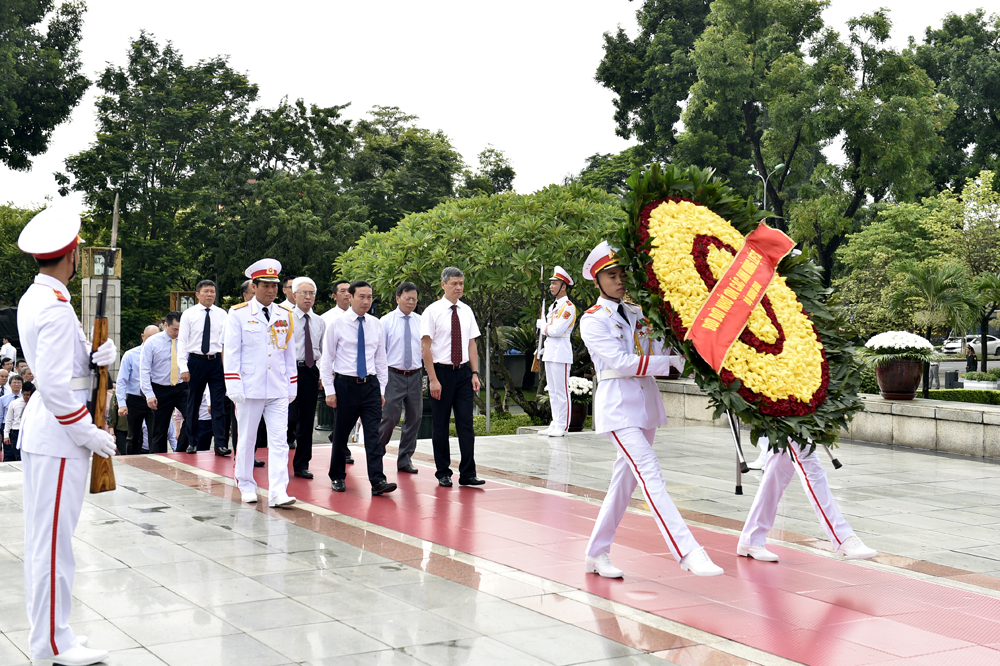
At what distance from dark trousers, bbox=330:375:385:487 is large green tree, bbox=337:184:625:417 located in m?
7.93

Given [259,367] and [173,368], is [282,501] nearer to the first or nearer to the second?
[259,367]

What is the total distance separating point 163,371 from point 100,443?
7.85m

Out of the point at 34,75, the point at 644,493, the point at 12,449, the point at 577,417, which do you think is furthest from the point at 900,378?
the point at 34,75

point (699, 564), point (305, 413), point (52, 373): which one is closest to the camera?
point (52, 373)

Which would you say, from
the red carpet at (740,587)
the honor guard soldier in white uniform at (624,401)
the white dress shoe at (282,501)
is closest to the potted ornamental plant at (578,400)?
the red carpet at (740,587)

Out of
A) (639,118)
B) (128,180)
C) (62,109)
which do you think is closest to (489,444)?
(128,180)

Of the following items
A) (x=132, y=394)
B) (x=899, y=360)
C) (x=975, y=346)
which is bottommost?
(x=132, y=394)

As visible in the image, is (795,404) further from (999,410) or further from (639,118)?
(639,118)

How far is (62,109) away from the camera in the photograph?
3081 centimetres

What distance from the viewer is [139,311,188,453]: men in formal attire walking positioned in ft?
39.0

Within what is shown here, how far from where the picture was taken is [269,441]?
829 cm

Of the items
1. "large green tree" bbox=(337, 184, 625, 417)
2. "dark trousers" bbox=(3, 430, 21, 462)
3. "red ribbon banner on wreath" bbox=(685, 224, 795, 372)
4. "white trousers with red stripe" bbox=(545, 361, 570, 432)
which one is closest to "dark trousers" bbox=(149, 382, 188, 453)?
"dark trousers" bbox=(3, 430, 21, 462)

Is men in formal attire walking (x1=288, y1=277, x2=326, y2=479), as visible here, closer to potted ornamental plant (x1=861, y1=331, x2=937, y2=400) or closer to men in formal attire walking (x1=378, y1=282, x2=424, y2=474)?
men in formal attire walking (x1=378, y1=282, x2=424, y2=474)

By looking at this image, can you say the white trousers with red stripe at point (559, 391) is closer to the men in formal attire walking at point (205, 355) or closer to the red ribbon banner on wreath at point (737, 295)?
the men in formal attire walking at point (205, 355)
